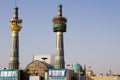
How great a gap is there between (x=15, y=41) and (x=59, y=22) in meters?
12.5

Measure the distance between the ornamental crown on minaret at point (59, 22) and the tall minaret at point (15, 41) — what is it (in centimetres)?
1013

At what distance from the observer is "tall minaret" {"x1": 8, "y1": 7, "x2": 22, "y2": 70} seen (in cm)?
6812

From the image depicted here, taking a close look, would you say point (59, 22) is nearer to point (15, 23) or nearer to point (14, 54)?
point (15, 23)

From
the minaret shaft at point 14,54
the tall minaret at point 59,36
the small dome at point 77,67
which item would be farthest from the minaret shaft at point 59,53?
the small dome at point 77,67

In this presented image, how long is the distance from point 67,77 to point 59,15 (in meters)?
17.1

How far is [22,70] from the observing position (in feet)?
218

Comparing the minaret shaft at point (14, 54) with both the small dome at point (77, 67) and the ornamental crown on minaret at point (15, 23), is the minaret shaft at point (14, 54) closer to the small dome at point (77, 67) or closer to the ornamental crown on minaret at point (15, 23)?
the ornamental crown on minaret at point (15, 23)

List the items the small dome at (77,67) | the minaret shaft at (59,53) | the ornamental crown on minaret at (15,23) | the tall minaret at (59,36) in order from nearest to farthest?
1. the minaret shaft at (59,53)
2. the tall minaret at (59,36)
3. the ornamental crown on minaret at (15,23)
4. the small dome at (77,67)

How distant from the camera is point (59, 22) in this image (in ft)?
226

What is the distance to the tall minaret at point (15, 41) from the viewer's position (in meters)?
68.1

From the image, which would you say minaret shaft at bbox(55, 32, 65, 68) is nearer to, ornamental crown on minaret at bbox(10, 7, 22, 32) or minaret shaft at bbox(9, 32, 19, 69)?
minaret shaft at bbox(9, 32, 19, 69)

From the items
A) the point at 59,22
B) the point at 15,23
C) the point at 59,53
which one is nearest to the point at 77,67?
the point at 59,53

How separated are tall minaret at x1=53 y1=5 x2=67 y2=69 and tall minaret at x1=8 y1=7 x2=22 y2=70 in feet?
33.5

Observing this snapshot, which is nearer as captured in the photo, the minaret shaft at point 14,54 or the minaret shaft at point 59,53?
the minaret shaft at point 59,53
